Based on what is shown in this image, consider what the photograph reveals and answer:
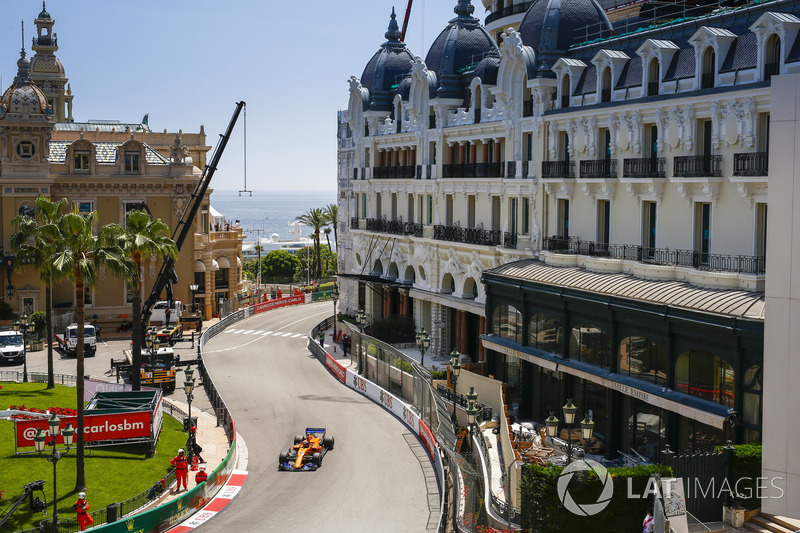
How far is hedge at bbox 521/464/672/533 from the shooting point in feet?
97.1

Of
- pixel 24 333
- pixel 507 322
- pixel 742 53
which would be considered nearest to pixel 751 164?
pixel 742 53

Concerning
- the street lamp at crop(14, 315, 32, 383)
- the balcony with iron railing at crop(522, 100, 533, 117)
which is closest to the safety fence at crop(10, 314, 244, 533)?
the street lamp at crop(14, 315, 32, 383)

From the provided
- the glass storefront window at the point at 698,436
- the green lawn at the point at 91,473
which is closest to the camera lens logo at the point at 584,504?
the glass storefront window at the point at 698,436

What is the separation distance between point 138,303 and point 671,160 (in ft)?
87.2

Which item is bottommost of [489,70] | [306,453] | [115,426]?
[306,453]

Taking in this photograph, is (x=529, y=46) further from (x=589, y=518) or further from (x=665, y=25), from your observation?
(x=589, y=518)

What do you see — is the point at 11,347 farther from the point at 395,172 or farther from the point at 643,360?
the point at 643,360

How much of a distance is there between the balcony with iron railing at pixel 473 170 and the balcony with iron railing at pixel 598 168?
913cm

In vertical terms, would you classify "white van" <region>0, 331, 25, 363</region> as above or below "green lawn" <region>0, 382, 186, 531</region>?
above

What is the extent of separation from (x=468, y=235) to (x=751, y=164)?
23871 mm

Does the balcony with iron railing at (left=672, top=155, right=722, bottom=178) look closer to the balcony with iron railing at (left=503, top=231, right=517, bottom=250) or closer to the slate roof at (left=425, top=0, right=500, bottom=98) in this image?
the balcony with iron railing at (left=503, top=231, right=517, bottom=250)

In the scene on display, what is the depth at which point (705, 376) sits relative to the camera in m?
34.8

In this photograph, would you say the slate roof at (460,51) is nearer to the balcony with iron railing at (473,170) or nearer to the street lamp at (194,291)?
the balcony with iron railing at (473,170)

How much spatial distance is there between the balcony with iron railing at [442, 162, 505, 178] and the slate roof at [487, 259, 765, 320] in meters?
8.19
